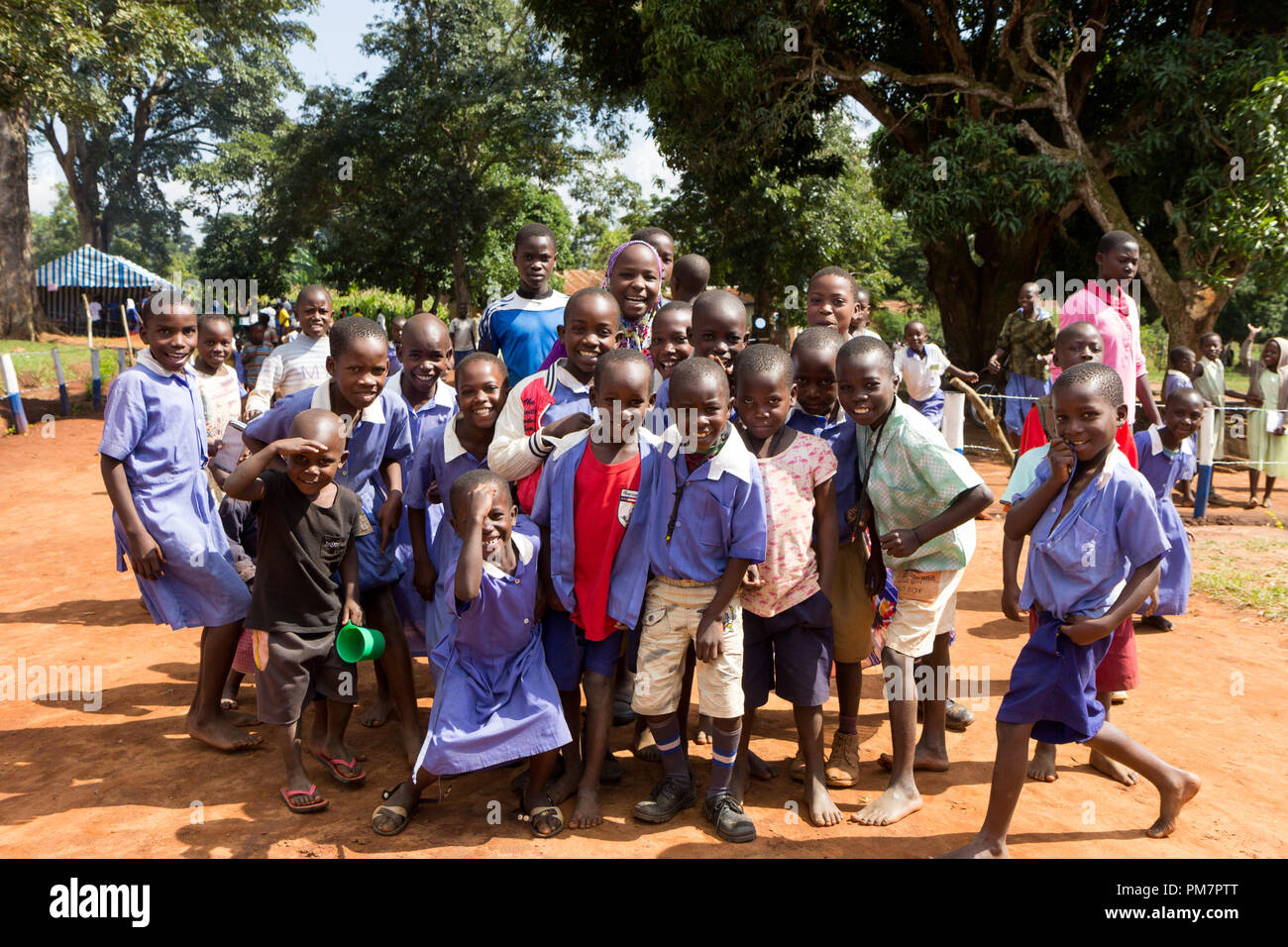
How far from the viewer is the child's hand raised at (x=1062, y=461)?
2934 mm

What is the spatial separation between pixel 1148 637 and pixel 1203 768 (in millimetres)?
1858

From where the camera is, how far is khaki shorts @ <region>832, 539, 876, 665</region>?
11.8 ft

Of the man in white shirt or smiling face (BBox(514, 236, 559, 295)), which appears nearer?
smiling face (BBox(514, 236, 559, 295))

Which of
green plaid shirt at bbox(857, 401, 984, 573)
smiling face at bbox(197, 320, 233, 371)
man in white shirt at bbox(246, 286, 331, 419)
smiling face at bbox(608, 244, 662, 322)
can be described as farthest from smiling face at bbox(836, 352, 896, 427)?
smiling face at bbox(197, 320, 233, 371)

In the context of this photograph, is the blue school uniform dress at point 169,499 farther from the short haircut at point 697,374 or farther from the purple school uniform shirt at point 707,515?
the short haircut at point 697,374

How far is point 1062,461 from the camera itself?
2.93 meters

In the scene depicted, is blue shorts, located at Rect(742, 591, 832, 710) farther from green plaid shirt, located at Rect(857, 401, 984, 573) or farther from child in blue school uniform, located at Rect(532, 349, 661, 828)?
child in blue school uniform, located at Rect(532, 349, 661, 828)

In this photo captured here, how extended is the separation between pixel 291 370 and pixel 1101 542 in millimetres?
4431

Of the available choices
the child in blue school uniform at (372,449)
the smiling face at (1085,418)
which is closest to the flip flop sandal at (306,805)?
the child in blue school uniform at (372,449)

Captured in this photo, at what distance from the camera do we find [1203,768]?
12.2 feet

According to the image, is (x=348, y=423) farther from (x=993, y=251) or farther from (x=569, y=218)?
(x=569, y=218)

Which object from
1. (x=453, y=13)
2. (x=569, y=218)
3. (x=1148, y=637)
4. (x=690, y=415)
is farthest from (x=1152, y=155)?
(x=569, y=218)

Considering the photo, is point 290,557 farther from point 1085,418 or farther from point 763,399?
point 1085,418

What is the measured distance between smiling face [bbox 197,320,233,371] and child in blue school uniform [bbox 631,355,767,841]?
3365mm
